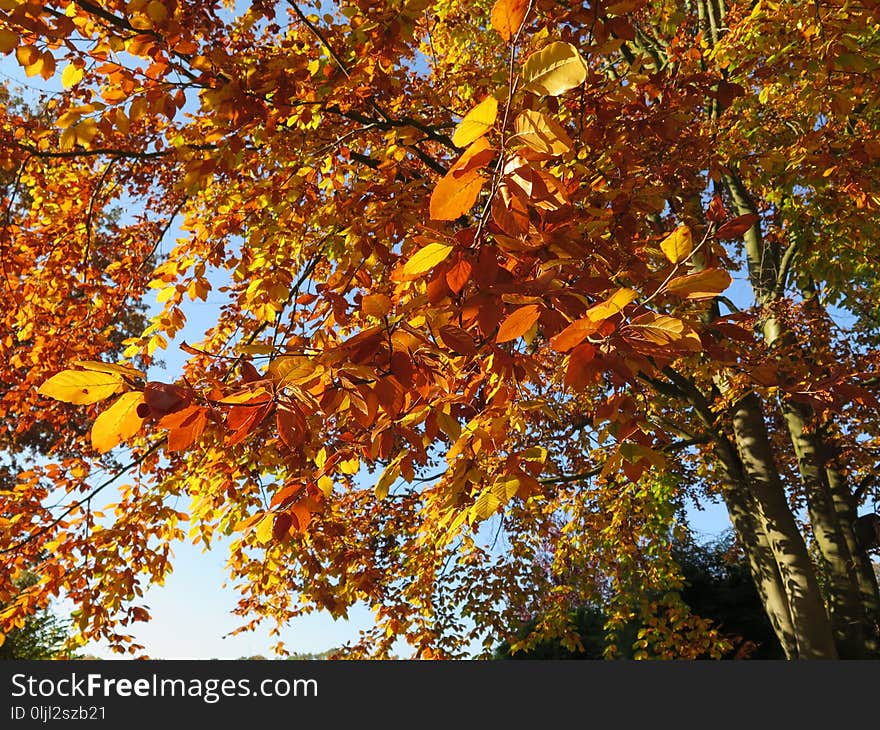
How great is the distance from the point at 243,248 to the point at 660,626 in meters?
6.18

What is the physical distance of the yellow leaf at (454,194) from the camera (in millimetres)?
1313

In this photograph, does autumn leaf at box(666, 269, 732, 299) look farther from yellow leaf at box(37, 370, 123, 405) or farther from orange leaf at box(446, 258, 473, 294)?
yellow leaf at box(37, 370, 123, 405)

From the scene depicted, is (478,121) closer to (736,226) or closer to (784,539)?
(736,226)

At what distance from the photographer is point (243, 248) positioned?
4543mm

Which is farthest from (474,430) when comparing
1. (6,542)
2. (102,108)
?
(6,542)

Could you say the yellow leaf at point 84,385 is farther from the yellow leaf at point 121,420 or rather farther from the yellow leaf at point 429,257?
the yellow leaf at point 429,257

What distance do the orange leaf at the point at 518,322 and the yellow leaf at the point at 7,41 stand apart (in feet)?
7.06

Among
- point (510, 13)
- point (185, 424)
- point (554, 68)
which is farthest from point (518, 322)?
point (185, 424)

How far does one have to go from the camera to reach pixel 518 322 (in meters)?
1.42

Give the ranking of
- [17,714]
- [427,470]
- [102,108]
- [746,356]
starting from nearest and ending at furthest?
[102,108] → [17,714] → [746,356] → [427,470]

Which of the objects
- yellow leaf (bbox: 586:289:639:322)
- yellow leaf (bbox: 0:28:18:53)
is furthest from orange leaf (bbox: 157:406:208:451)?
yellow leaf (bbox: 0:28:18:53)

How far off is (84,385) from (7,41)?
1.72m

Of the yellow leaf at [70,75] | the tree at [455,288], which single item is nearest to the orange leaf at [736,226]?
the tree at [455,288]

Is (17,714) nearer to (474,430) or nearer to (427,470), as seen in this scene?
(474,430)
